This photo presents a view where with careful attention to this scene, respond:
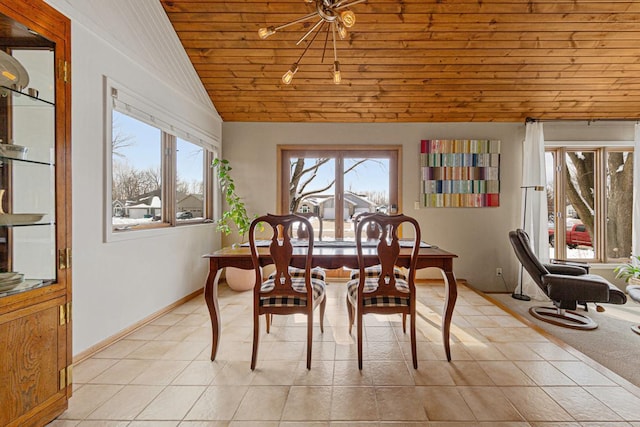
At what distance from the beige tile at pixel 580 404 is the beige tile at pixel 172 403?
6.63ft

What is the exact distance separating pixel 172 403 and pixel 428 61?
12.6 feet

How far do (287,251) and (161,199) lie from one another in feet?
6.42

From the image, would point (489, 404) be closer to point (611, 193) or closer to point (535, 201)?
point (535, 201)

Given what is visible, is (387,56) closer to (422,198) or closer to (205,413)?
(422,198)

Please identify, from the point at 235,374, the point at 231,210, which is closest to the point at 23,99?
the point at 235,374

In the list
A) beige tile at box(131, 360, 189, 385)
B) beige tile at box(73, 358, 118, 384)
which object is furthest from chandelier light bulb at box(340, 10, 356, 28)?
beige tile at box(73, 358, 118, 384)

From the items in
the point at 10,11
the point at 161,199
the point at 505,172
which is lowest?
the point at 161,199

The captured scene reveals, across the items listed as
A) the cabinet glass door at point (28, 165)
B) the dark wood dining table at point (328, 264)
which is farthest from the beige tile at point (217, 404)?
the cabinet glass door at point (28, 165)

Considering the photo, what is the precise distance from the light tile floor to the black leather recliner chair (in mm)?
723

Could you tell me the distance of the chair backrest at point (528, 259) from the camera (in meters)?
3.35

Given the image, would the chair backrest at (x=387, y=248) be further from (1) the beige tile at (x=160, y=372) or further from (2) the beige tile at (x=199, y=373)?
(1) the beige tile at (x=160, y=372)

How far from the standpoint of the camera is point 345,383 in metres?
1.95

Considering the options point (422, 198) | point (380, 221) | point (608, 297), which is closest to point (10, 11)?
point (380, 221)

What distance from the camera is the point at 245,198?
15.2 feet
